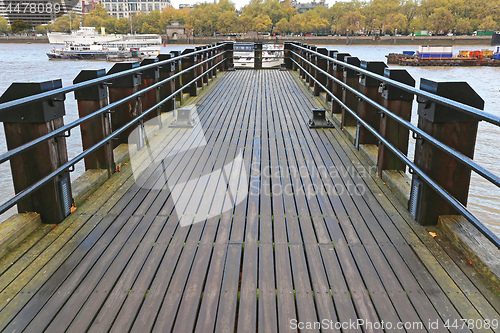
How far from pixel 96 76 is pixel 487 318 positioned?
11.5 feet

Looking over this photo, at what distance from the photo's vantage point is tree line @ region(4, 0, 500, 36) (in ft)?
397

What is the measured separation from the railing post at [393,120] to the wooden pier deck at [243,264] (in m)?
0.24

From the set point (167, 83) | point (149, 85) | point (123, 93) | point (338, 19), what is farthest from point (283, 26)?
point (123, 93)

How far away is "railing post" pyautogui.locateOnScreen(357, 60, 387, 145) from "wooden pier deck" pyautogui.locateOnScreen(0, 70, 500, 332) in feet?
2.73

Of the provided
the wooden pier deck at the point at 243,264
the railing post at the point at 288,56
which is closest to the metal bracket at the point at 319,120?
the wooden pier deck at the point at 243,264

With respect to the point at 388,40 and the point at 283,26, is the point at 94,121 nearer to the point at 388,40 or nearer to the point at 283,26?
the point at 388,40

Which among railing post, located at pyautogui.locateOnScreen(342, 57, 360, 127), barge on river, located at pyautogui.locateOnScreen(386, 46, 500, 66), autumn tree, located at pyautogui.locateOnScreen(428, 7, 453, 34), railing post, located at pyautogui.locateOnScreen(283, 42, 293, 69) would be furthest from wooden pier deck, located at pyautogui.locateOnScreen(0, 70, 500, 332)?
autumn tree, located at pyautogui.locateOnScreen(428, 7, 453, 34)

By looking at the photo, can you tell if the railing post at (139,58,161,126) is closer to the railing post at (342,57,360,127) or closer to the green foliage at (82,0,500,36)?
the railing post at (342,57,360,127)

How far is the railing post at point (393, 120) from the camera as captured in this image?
3830mm

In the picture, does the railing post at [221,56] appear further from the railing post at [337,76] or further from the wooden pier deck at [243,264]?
the wooden pier deck at [243,264]

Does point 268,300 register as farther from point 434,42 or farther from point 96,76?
point 434,42

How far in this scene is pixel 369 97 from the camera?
15.7ft

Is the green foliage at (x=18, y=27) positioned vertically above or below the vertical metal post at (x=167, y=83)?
above

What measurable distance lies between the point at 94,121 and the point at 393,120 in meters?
2.69
